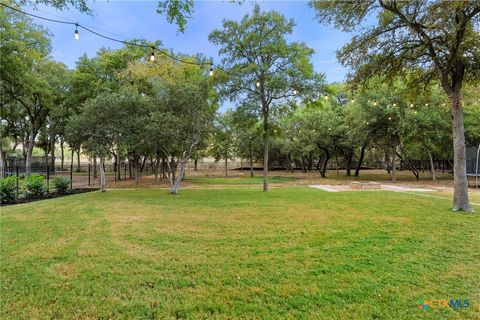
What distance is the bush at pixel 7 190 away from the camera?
897 cm

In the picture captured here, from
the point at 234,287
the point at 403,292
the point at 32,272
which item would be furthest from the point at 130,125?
the point at 403,292

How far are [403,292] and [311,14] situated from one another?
25.4ft

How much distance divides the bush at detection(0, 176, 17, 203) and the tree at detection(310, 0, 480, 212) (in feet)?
37.7

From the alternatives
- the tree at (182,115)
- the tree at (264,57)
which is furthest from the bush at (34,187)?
the tree at (264,57)

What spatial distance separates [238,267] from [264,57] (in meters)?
9.88

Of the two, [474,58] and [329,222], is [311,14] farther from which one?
[329,222]

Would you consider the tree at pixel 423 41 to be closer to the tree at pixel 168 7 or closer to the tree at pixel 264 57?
the tree at pixel 264 57

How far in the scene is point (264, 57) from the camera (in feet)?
36.9

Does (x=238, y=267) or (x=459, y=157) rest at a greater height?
(x=459, y=157)

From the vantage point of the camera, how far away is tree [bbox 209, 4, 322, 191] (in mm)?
10844

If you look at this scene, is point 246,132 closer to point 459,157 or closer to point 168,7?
point 459,157

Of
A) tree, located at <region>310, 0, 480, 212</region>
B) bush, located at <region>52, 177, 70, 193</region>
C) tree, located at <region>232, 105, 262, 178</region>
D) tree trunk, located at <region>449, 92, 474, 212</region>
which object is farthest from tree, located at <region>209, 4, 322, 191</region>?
bush, located at <region>52, 177, 70, 193</region>
